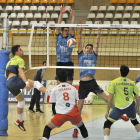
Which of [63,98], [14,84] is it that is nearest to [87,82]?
[14,84]

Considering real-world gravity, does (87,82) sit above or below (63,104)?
above

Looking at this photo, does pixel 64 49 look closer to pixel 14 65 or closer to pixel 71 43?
pixel 71 43

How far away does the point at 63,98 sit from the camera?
17.9ft

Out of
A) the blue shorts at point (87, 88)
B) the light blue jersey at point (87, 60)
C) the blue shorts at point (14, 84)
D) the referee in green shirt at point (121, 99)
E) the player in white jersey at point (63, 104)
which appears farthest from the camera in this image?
the light blue jersey at point (87, 60)

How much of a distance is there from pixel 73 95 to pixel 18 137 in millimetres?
1887

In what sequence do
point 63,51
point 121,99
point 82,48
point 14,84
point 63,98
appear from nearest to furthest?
point 63,98
point 121,99
point 14,84
point 63,51
point 82,48

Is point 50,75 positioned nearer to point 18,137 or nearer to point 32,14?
point 32,14

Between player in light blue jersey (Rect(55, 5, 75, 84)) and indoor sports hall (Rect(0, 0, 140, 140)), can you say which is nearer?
player in light blue jersey (Rect(55, 5, 75, 84))

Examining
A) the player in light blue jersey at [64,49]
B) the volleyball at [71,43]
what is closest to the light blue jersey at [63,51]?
the player in light blue jersey at [64,49]

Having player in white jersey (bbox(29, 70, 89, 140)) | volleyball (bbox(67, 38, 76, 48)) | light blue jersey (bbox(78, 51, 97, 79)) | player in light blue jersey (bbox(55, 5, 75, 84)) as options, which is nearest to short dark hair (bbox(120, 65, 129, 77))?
player in white jersey (bbox(29, 70, 89, 140))

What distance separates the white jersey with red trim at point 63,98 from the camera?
546 centimetres

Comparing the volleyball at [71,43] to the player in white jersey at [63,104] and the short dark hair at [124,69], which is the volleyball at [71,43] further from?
the player in white jersey at [63,104]

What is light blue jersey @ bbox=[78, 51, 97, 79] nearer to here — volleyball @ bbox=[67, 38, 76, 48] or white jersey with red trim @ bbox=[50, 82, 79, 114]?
volleyball @ bbox=[67, 38, 76, 48]

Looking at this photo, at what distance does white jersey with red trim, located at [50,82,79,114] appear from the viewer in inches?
215
